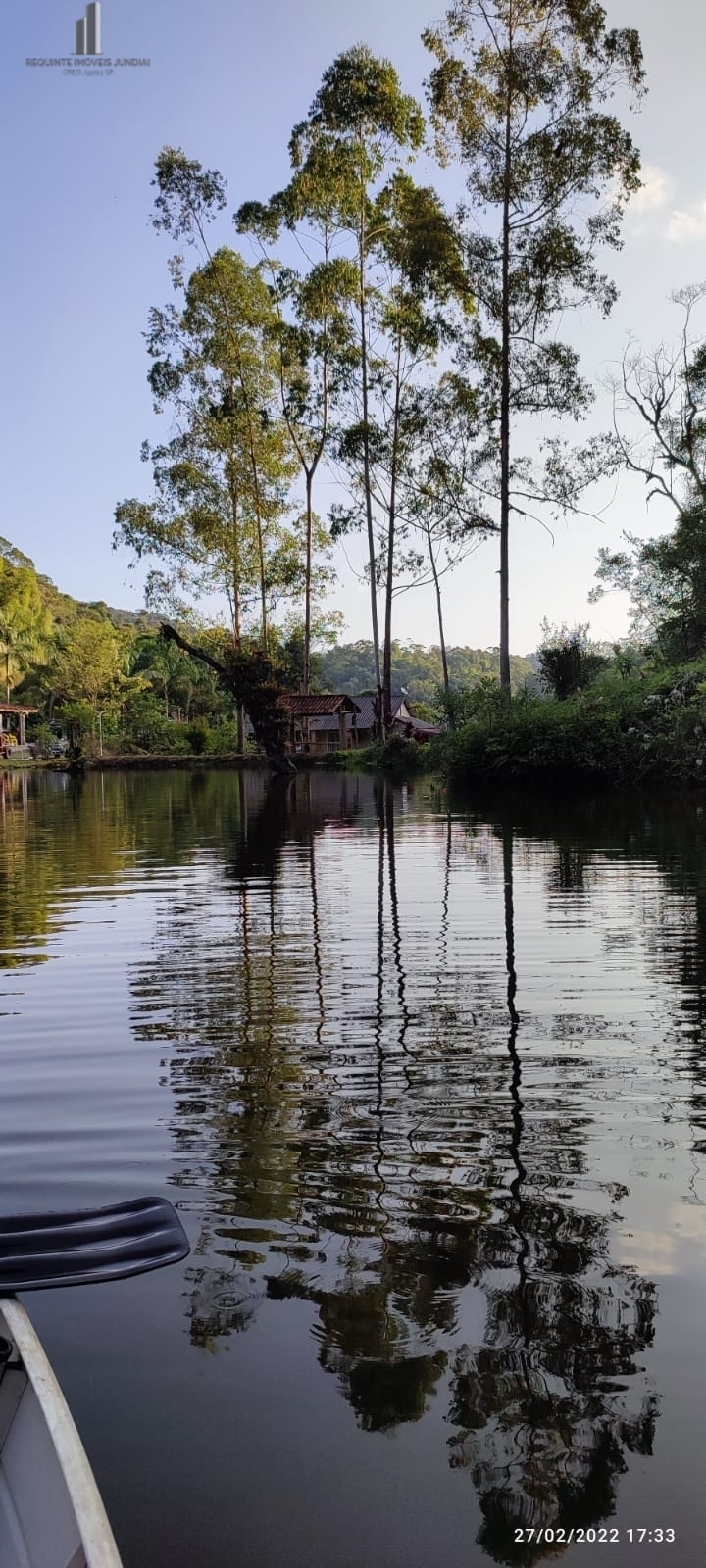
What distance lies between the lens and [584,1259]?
2.68 metres

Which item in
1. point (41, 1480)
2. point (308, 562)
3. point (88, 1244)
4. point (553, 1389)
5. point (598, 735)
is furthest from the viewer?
point (308, 562)

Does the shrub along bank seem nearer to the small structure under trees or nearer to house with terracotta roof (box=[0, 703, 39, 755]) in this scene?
house with terracotta roof (box=[0, 703, 39, 755])

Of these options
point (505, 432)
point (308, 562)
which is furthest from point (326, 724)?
point (505, 432)

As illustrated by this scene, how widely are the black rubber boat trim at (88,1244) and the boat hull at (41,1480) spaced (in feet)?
1.75

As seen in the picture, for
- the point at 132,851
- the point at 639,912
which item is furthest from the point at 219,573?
the point at 639,912

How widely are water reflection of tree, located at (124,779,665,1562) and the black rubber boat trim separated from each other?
0.14 meters

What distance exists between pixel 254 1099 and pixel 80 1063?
97 centimetres

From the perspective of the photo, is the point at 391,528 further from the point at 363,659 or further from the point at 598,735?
the point at 363,659

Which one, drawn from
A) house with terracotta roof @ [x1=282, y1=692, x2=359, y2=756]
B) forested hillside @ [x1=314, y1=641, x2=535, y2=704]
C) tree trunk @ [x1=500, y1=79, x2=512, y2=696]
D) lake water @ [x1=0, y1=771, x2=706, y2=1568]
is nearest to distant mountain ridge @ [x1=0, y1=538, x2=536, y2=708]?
forested hillside @ [x1=314, y1=641, x2=535, y2=704]

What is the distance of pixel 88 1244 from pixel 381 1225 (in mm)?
777

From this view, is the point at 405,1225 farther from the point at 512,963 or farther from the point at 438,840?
the point at 438,840

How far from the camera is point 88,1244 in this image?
2.59 meters

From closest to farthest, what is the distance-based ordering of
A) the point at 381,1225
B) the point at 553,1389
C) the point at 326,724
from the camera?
the point at 553,1389, the point at 381,1225, the point at 326,724

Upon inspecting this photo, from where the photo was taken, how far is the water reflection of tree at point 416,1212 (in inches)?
82.1
